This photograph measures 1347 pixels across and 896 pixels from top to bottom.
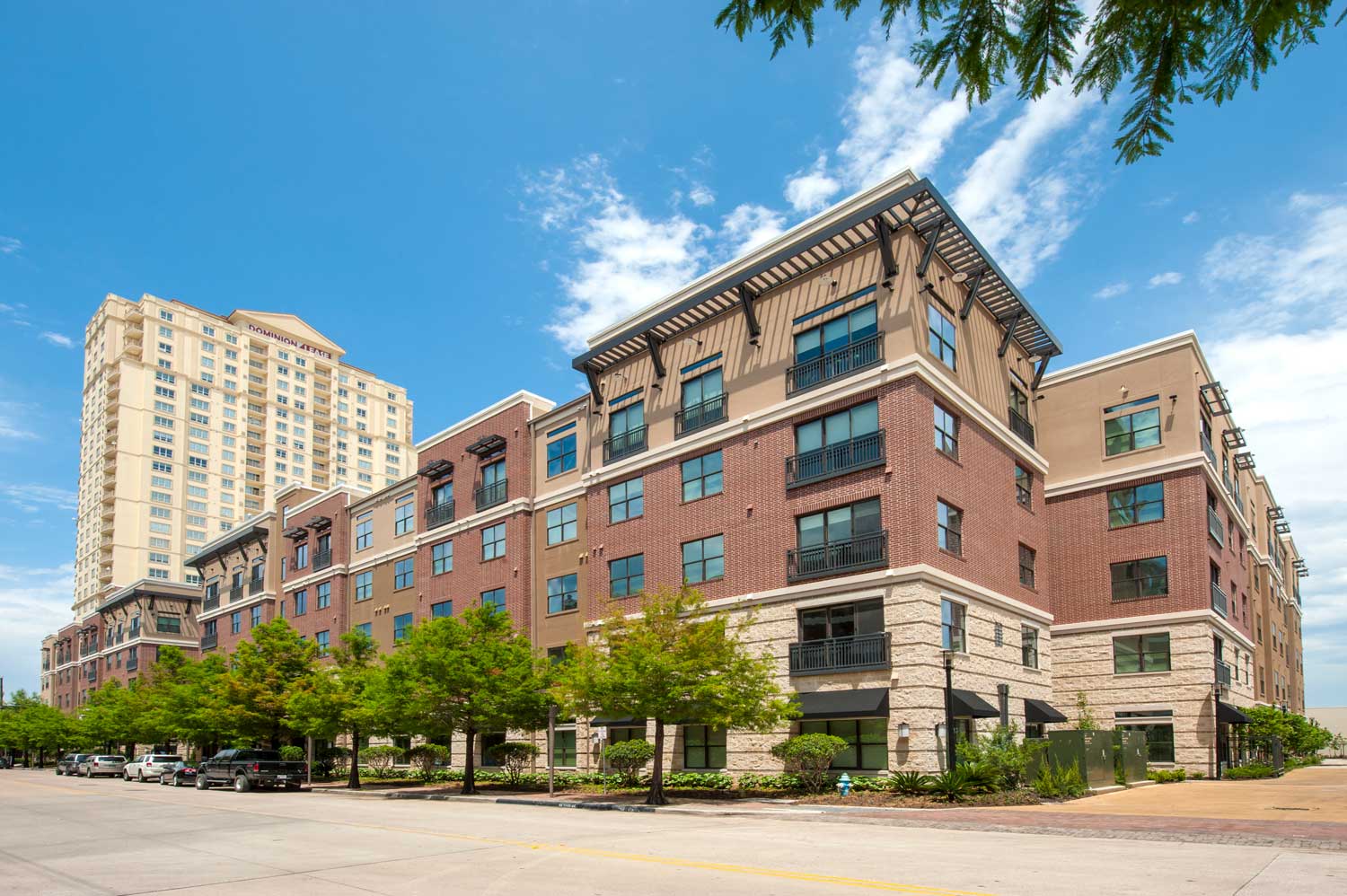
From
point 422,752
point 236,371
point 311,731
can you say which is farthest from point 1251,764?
point 236,371

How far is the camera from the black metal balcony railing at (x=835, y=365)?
3143cm

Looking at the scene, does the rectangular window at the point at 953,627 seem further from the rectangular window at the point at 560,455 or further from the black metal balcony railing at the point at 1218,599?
the rectangular window at the point at 560,455

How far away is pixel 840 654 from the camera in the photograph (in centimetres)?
3050

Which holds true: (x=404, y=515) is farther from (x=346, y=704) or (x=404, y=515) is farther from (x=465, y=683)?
(x=465, y=683)

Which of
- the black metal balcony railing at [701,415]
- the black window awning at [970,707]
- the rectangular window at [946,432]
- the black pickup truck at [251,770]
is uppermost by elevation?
the black metal balcony railing at [701,415]

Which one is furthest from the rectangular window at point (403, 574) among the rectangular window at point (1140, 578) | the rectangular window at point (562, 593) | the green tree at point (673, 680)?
the rectangular window at point (1140, 578)

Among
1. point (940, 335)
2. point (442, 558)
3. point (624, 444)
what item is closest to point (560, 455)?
point (624, 444)

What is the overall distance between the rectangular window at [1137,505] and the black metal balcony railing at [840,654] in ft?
49.9

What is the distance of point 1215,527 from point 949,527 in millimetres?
15072

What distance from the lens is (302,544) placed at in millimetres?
64562

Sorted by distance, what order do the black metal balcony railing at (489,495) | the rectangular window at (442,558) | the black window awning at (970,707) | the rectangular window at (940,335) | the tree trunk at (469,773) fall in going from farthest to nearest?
the rectangular window at (442,558)
the black metal balcony railing at (489,495)
the tree trunk at (469,773)
the rectangular window at (940,335)
the black window awning at (970,707)

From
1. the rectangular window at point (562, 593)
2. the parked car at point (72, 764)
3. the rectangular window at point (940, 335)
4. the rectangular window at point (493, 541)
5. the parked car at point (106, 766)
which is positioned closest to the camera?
the rectangular window at point (940, 335)

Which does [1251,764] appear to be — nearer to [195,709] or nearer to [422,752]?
[422,752]

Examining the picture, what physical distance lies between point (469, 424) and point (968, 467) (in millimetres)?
24945
